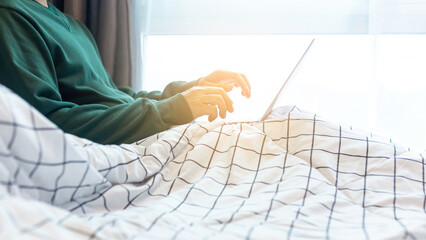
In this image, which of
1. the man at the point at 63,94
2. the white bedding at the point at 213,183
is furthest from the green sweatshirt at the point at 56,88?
the white bedding at the point at 213,183

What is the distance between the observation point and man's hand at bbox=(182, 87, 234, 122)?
1227mm

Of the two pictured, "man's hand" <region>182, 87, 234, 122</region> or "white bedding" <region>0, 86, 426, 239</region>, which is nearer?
"white bedding" <region>0, 86, 426, 239</region>

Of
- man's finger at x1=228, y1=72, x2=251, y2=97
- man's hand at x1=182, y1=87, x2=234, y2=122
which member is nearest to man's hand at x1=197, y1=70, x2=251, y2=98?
man's finger at x1=228, y1=72, x2=251, y2=97

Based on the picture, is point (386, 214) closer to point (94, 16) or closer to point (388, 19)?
point (388, 19)

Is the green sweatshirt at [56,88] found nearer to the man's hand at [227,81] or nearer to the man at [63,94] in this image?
the man at [63,94]

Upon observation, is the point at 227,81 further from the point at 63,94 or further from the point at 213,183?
the point at 213,183

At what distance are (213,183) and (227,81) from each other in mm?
586

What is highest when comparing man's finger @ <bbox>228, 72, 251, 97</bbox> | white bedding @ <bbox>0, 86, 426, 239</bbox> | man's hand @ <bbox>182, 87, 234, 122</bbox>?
man's finger @ <bbox>228, 72, 251, 97</bbox>

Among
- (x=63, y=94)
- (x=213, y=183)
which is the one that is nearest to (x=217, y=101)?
(x=213, y=183)

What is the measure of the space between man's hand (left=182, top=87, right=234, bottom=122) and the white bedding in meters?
0.10

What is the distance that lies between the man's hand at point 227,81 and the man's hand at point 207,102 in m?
0.12

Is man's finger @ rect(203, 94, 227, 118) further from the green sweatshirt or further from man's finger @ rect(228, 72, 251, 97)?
man's finger @ rect(228, 72, 251, 97)

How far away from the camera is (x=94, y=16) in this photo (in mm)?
1982

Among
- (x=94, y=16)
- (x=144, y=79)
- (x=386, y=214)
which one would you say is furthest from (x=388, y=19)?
(x=386, y=214)
